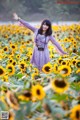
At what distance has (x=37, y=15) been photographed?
3740mm

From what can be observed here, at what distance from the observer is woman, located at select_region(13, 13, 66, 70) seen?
3418mm

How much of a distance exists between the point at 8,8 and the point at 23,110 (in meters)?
2.81

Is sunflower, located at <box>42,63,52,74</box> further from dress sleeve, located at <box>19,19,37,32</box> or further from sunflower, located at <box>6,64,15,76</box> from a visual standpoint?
dress sleeve, located at <box>19,19,37,32</box>

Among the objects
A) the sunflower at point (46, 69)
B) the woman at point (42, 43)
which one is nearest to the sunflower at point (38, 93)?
the sunflower at point (46, 69)

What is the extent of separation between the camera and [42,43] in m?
3.47

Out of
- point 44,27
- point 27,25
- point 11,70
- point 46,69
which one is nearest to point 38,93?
point 46,69

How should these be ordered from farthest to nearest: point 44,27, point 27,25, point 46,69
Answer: point 27,25
point 44,27
point 46,69

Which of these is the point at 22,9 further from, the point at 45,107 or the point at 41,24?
the point at 45,107

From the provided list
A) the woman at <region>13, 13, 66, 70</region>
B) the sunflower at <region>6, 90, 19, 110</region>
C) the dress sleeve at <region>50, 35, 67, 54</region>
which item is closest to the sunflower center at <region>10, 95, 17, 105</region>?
the sunflower at <region>6, 90, 19, 110</region>

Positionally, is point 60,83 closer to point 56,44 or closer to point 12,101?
point 12,101

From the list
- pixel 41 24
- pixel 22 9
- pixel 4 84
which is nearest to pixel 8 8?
pixel 22 9

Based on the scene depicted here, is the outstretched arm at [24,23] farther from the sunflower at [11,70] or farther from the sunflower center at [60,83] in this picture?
the sunflower center at [60,83]

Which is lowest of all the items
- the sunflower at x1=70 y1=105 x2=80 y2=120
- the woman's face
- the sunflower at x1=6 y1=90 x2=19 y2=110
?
the sunflower at x1=70 y1=105 x2=80 y2=120

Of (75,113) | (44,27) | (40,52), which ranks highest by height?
(44,27)
